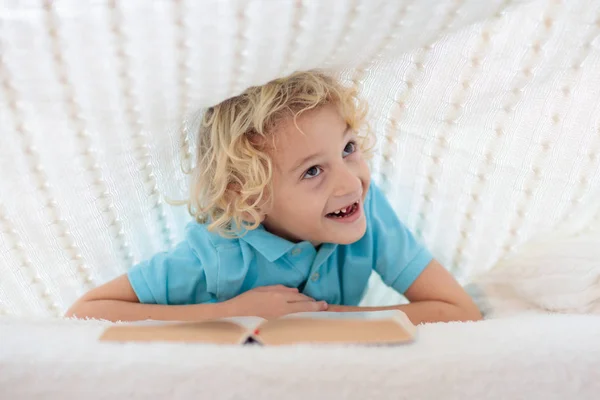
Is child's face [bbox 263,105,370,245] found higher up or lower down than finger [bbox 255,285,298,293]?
higher up

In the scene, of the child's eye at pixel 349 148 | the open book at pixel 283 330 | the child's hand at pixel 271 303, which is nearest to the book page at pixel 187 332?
the open book at pixel 283 330

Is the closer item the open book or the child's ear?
the open book

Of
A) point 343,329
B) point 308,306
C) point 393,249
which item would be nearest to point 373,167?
point 393,249

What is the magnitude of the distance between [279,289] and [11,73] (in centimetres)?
38

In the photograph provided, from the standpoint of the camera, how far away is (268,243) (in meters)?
0.74

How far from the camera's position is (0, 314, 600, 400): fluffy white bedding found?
17.1 inches

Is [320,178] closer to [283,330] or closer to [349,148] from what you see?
[349,148]

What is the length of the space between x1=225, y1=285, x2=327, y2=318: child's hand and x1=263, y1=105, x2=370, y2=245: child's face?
76 millimetres

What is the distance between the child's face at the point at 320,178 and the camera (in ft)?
2.18

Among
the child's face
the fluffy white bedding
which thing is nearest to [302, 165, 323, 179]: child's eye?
the child's face

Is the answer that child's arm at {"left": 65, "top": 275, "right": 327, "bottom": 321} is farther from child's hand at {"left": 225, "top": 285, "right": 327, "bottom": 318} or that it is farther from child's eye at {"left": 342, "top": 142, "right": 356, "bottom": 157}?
child's eye at {"left": 342, "top": 142, "right": 356, "bottom": 157}

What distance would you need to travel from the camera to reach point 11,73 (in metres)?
0.53

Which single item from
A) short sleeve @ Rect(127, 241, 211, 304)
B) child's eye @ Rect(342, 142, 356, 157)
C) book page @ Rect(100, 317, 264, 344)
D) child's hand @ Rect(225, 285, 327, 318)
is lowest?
child's hand @ Rect(225, 285, 327, 318)

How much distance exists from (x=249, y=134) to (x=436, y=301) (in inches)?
12.1
